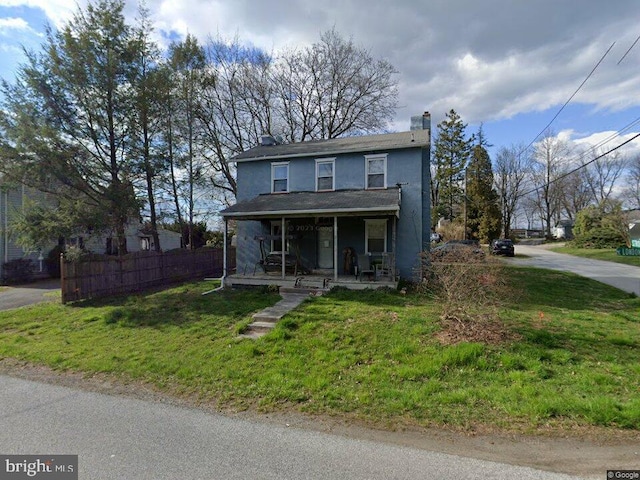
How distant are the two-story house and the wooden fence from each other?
3681mm

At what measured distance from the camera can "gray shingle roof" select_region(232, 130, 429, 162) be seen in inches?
511

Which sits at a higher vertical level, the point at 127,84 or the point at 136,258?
the point at 127,84

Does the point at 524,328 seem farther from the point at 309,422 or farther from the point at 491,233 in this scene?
the point at 491,233

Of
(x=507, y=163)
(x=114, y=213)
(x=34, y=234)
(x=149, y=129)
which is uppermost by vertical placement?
(x=507, y=163)

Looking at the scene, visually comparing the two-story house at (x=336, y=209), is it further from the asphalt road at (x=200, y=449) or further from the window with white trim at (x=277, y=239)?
the asphalt road at (x=200, y=449)

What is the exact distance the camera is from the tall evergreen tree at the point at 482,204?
113ft

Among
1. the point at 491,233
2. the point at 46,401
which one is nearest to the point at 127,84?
the point at 46,401

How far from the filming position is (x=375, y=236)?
526 inches

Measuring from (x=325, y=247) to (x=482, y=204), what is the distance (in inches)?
1057

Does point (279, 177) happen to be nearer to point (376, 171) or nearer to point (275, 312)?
point (376, 171)

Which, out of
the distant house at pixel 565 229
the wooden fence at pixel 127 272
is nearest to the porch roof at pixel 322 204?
the wooden fence at pixel 127 272

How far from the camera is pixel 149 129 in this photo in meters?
14.8

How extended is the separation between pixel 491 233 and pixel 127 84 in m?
33.6

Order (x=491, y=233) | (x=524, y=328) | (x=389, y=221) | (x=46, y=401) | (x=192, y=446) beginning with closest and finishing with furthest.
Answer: (x=192, y=446) < (x=46, y=401) < (x=524, y=328) < (x=389, y=221) < (x=491, y=233)
